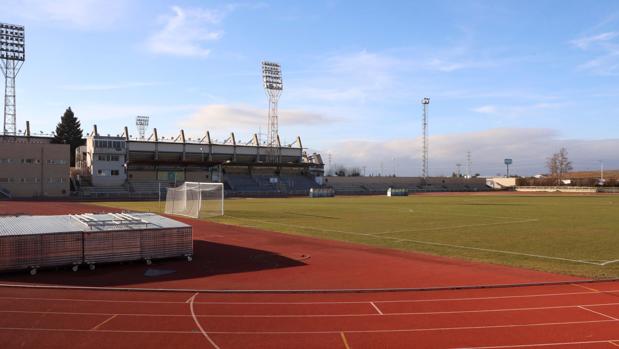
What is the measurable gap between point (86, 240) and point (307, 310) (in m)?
9.10

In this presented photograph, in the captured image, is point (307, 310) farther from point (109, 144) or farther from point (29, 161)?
point (109, 144)

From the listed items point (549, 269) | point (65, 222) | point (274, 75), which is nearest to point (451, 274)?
point (549, 269)

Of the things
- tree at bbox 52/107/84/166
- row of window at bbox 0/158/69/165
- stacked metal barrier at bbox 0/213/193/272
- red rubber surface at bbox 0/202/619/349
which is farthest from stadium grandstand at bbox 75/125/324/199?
red rubber surface at bbox 0/202/619/349

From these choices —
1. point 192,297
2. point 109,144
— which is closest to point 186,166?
point 109,144

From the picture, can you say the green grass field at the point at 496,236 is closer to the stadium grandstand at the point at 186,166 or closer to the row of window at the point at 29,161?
the row of window at the point at 29,161

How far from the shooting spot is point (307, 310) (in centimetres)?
1170

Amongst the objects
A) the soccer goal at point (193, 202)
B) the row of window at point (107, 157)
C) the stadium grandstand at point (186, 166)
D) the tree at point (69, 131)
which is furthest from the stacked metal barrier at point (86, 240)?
the tree at point (69, 131)

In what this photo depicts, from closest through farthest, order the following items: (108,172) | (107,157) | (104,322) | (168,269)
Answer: (104,322) < (168,269) < (107,157) < (108,172)

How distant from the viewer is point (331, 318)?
11055 mm

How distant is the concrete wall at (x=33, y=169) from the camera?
72938 millimetres

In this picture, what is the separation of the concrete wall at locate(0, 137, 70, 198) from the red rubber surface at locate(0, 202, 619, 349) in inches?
2607

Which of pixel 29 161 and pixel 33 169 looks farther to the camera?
pixel 33 169

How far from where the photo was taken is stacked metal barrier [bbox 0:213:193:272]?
15.8m

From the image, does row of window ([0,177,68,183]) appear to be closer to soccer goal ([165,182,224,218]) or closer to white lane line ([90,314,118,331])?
soccer goal ([165,182,224,218])
